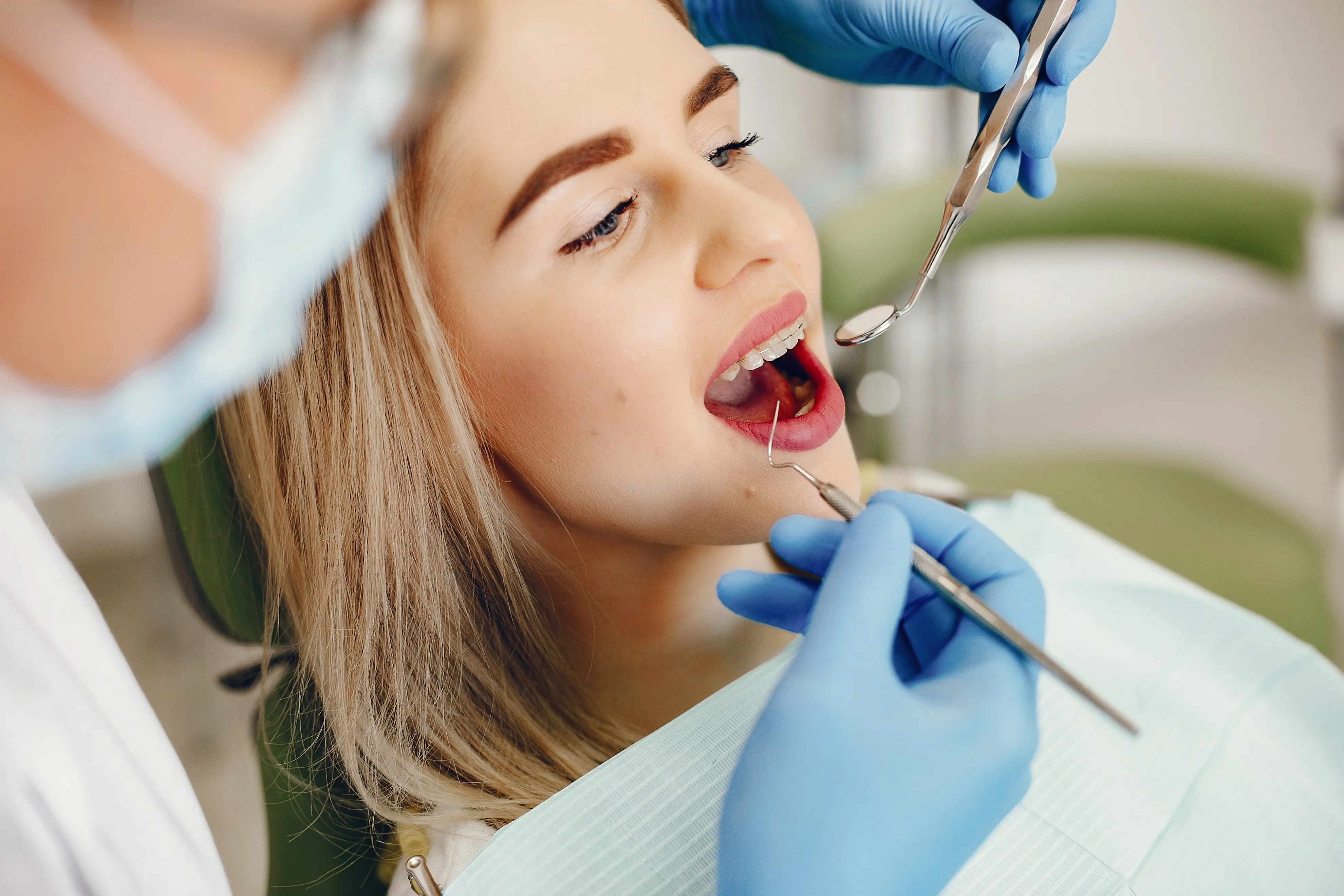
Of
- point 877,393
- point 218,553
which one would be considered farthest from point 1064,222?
point 218,553

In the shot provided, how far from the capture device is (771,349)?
0.52 meters

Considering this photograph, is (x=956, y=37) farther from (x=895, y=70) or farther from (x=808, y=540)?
(x=808, y=540)

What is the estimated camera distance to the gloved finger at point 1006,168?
57 cm

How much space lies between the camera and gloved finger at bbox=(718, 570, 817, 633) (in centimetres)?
50

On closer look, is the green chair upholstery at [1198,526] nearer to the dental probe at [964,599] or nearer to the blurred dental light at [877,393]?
the blurred dental light at [877,393]

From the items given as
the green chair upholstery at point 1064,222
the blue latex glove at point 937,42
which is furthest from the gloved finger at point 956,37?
the green chair upholstery at point 1064,222

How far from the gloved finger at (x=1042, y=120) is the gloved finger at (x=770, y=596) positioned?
27cm

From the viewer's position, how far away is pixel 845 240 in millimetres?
1059

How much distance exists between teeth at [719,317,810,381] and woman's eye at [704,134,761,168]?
4.1 inches

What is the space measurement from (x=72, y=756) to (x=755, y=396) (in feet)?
1.32

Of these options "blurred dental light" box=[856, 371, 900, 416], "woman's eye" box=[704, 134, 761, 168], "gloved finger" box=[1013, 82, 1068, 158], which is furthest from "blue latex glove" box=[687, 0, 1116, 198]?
"blurred dental light" box=[856, 371, 900, 416]

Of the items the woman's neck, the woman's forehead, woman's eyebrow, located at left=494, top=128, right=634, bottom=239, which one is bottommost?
the woman's neck

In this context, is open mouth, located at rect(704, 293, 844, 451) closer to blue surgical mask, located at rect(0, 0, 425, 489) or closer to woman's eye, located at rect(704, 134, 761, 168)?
woman's eye, located at rect(704, 134, 761, 168)

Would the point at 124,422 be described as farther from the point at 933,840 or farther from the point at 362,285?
the point at 933,840
